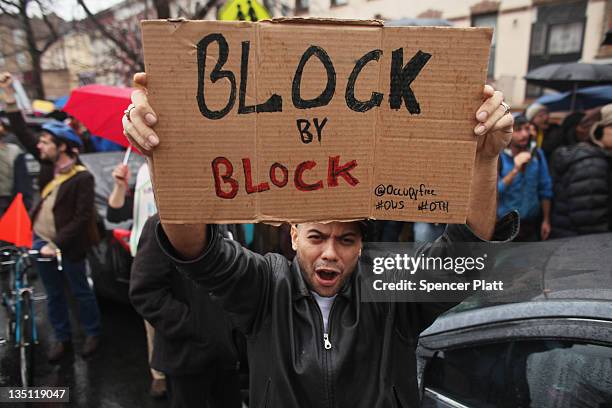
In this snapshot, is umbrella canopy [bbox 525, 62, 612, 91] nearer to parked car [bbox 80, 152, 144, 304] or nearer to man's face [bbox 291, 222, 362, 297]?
parked car [bbox 80, 152, 144, 304]

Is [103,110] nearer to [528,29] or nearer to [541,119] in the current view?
[541,119]

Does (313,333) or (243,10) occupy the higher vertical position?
(243,10)

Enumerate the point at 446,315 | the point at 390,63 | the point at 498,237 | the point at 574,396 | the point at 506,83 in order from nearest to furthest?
the point at 390,63 → the point at 498,237 → the point at 574,396 → the point at 446,315 → the point at 506,83

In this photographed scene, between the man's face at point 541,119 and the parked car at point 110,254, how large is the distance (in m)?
4.73

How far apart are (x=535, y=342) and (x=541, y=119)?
4.88 meters

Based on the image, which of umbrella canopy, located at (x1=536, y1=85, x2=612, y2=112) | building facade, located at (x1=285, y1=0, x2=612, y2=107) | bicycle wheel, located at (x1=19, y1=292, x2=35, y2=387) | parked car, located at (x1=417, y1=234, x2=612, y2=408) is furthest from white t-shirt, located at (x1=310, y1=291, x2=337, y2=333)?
building facade, located at (x1=285, y1=0, x2=612, y2=107)

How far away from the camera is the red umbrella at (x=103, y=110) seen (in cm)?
421

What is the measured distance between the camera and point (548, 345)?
171 centimetres

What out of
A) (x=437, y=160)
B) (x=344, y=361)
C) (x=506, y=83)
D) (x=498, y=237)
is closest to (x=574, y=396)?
(x=498, y=237)

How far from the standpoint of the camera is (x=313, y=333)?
158 cm

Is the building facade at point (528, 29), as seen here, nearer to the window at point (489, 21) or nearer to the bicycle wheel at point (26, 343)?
the window at point (489, 21)

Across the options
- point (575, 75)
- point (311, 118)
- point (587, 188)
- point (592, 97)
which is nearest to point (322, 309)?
point (311, 118)

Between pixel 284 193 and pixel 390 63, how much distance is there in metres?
0.46

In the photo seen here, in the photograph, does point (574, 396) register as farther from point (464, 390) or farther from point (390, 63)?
point (390, 63)
